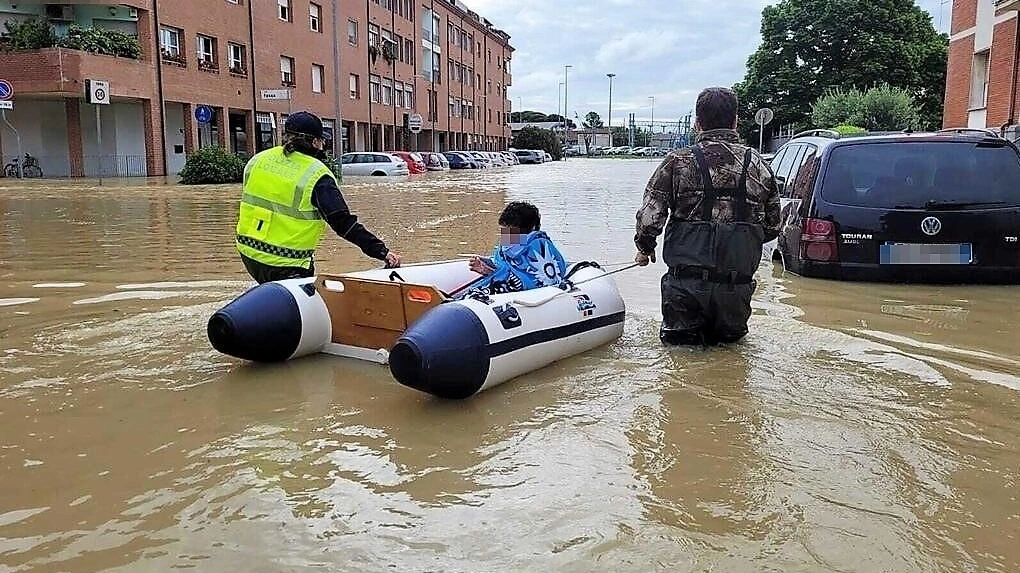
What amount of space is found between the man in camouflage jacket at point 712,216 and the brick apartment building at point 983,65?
60.9 ft

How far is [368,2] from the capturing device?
5169 cm

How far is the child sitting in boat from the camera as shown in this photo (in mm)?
6016

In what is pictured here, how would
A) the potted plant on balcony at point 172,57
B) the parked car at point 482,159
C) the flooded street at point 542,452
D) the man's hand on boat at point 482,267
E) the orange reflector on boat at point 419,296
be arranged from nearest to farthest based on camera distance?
the flooded street at point 542,452, the orange reflector on boat at point 419,296, the man's hand on boat at point 482,267, the potted plant on balcony at point 172,57, the parked car at point 482,159

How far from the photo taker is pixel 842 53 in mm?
54219

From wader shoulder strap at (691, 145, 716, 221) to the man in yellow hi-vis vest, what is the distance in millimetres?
1975

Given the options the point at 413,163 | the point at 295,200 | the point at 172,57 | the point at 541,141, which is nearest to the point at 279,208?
the point at 295,200

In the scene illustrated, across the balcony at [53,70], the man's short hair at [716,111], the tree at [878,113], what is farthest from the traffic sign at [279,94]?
the man's short hair at [716,111]

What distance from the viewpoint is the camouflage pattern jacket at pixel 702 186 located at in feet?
19.0

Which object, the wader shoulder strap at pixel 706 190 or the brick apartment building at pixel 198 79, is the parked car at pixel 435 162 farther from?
the wader shoulder strap at pixel 706 190

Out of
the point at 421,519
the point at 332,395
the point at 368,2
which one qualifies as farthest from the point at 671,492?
the point at 368,2

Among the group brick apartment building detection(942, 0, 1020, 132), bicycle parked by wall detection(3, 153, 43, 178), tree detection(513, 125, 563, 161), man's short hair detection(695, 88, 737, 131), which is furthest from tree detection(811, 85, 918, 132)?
tree detection(513, 125, 563, 161)

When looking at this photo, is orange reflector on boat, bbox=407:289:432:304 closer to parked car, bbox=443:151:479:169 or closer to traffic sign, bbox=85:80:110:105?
traffic sign, bbox=85:80:110:105

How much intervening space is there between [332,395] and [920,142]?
558 centimetres

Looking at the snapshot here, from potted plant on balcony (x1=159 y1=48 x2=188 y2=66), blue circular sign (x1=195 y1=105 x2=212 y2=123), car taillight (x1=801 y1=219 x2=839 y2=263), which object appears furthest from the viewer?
blue circular sign (x1=195 y1=105 x2=212 y2=123)
